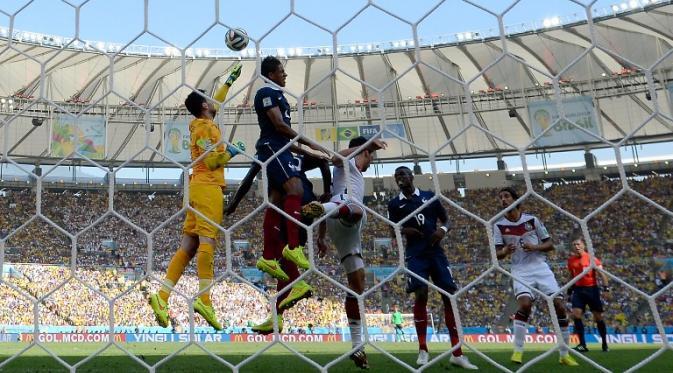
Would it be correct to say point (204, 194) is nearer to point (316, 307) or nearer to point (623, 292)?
point (316, 307)

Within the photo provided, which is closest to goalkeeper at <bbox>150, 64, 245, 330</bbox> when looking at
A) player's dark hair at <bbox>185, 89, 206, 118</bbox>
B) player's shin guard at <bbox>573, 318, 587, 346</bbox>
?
player's dark hair at <bbox>185, 89, 206, 118</bbox>

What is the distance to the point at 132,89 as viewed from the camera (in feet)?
62.8

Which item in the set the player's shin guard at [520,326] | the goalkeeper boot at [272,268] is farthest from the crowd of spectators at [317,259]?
the goalkeeper boot at [272,268]

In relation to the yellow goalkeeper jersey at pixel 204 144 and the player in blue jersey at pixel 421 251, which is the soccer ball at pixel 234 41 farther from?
the player in blue jersey at pixel 421 251

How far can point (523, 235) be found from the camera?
372 centimetres

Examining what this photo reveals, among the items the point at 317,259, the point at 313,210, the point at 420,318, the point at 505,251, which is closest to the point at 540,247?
the point at 505,251

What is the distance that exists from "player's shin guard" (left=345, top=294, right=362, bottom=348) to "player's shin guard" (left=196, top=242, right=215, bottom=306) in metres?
0.80

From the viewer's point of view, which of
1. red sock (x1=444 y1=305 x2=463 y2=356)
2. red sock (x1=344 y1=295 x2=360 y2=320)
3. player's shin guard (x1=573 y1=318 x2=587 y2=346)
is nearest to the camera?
red sock (x1=344 y1=295 x2=360 y2=320)

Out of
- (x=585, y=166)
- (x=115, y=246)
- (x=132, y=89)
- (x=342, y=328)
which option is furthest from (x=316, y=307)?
(x=585, y=166)

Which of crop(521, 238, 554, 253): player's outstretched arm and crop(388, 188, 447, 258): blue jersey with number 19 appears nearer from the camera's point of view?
crop(521, 238, 554, 253): player's outstretched arm

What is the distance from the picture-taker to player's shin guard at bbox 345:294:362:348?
9.57 feet

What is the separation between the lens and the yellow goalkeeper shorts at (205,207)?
279 centimetres

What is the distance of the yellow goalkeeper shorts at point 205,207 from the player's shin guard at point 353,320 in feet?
2.84

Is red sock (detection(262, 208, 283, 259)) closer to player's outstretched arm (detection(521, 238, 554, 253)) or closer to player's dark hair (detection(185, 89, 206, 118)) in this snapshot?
player's dark hair (detection(185, 89, 206, 118))
